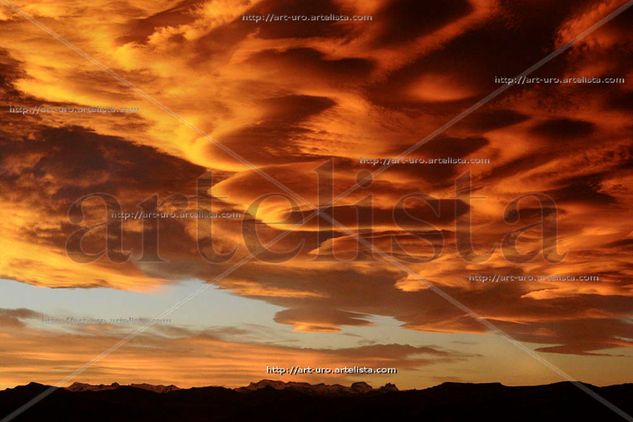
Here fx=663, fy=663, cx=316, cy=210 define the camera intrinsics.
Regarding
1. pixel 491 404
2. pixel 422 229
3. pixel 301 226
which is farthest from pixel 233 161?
pixel 491 404

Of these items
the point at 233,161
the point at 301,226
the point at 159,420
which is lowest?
the point at 159,420

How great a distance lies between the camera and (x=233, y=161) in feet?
20.7

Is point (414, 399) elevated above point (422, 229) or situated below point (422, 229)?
below

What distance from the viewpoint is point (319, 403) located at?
273 inches

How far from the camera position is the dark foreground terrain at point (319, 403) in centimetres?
670

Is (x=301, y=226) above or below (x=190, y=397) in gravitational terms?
above

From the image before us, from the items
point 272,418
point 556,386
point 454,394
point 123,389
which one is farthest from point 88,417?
point 556,386

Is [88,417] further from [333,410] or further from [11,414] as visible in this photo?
[333,410]

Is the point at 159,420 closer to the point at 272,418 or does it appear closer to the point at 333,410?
the point at 272,418

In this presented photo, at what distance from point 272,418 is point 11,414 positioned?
8.79 ft

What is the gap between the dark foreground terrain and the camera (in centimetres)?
670

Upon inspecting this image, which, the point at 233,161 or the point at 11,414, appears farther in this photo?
the point at 11,414

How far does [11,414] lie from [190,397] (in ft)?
6.10

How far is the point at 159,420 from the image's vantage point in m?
6.87
